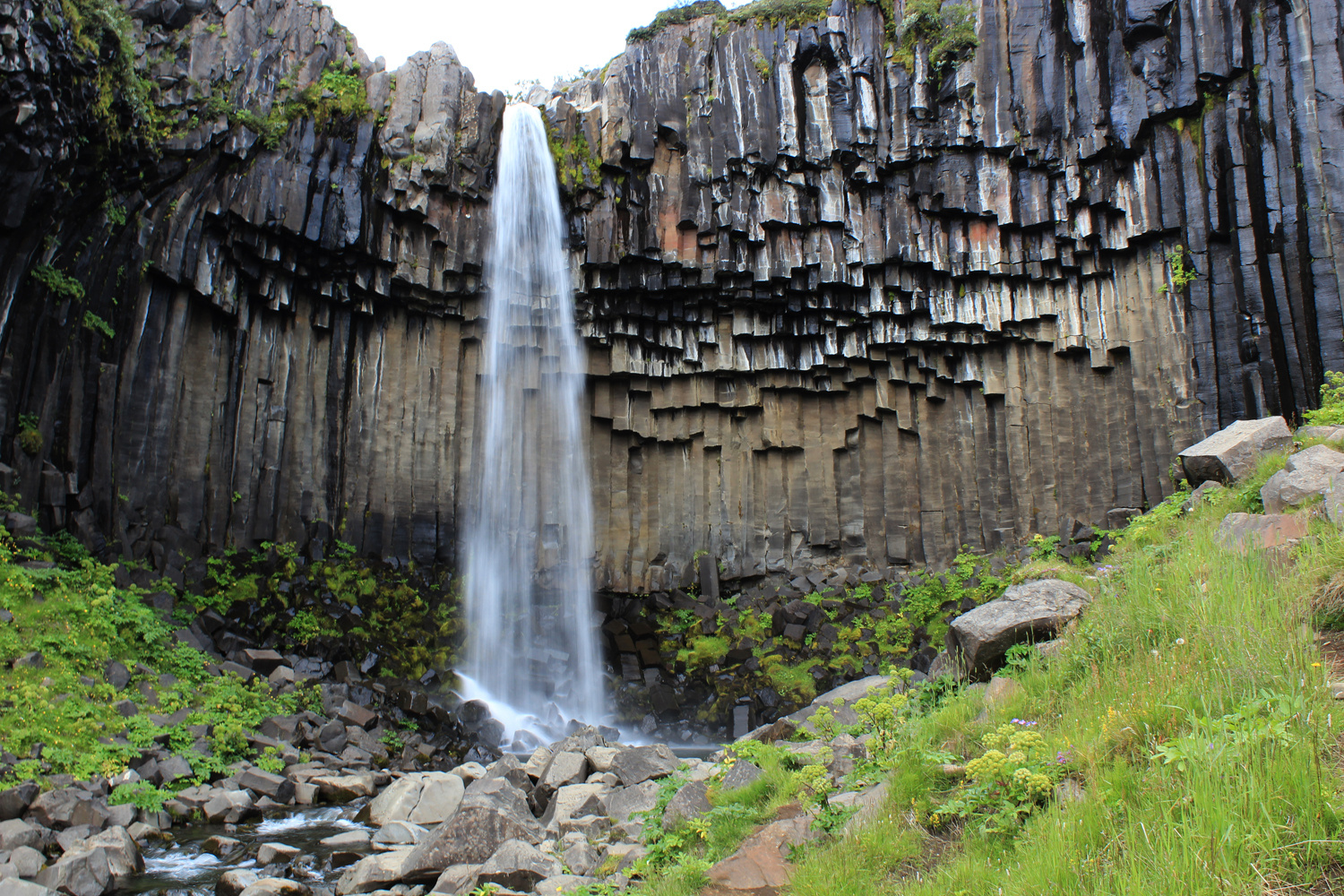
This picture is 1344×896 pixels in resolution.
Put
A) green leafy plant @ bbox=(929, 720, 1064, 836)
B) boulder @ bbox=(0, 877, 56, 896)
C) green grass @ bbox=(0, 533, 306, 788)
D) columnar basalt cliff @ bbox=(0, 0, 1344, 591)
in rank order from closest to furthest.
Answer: green leafy plant @ bbox=(929, 720, 1064, 836) → boulder @ bbox=(0, 877, 56, 896) → green grass @ bbox=(0, 533, 306, 788) → columnar basalt cliff @ bbox=(0, 0, 1344, 591)

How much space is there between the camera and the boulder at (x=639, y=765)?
773 centimetres

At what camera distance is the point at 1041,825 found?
10.1 feet

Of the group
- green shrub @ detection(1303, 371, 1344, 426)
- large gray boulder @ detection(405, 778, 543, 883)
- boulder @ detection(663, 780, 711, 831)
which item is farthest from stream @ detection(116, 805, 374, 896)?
green shrub @ detection(1303, 371, 1344, 426)

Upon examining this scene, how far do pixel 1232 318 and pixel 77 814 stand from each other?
17.1 meters

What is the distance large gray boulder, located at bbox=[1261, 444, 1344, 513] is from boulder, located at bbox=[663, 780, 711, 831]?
458cm

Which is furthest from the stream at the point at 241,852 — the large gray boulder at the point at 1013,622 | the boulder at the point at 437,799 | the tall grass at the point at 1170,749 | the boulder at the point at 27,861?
the large gray boulder at the point at 1013,622

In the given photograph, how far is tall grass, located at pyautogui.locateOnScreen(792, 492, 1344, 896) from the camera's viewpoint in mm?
2523

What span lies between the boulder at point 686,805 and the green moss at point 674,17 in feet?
54.5

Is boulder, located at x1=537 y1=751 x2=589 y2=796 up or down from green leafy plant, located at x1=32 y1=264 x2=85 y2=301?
down

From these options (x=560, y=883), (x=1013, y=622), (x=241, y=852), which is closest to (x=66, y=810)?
(x=241, y=852)

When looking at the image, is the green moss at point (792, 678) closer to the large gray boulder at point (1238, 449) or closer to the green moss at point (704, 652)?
the green moss at point (704, 652)

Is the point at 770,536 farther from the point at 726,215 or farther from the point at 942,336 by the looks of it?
the point at 726,215

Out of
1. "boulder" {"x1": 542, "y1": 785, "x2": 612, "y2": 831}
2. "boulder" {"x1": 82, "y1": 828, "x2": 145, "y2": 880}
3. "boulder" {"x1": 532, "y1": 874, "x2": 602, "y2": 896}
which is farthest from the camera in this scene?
"boulder" {"x1": 542, "y1": 785, "x2": 612, "y2": 831}

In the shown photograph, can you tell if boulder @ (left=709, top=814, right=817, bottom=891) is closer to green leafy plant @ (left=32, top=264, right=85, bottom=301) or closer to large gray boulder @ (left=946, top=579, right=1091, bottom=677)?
large gray boulder @ (left=946, top=579, right=1091, bottom=677)
